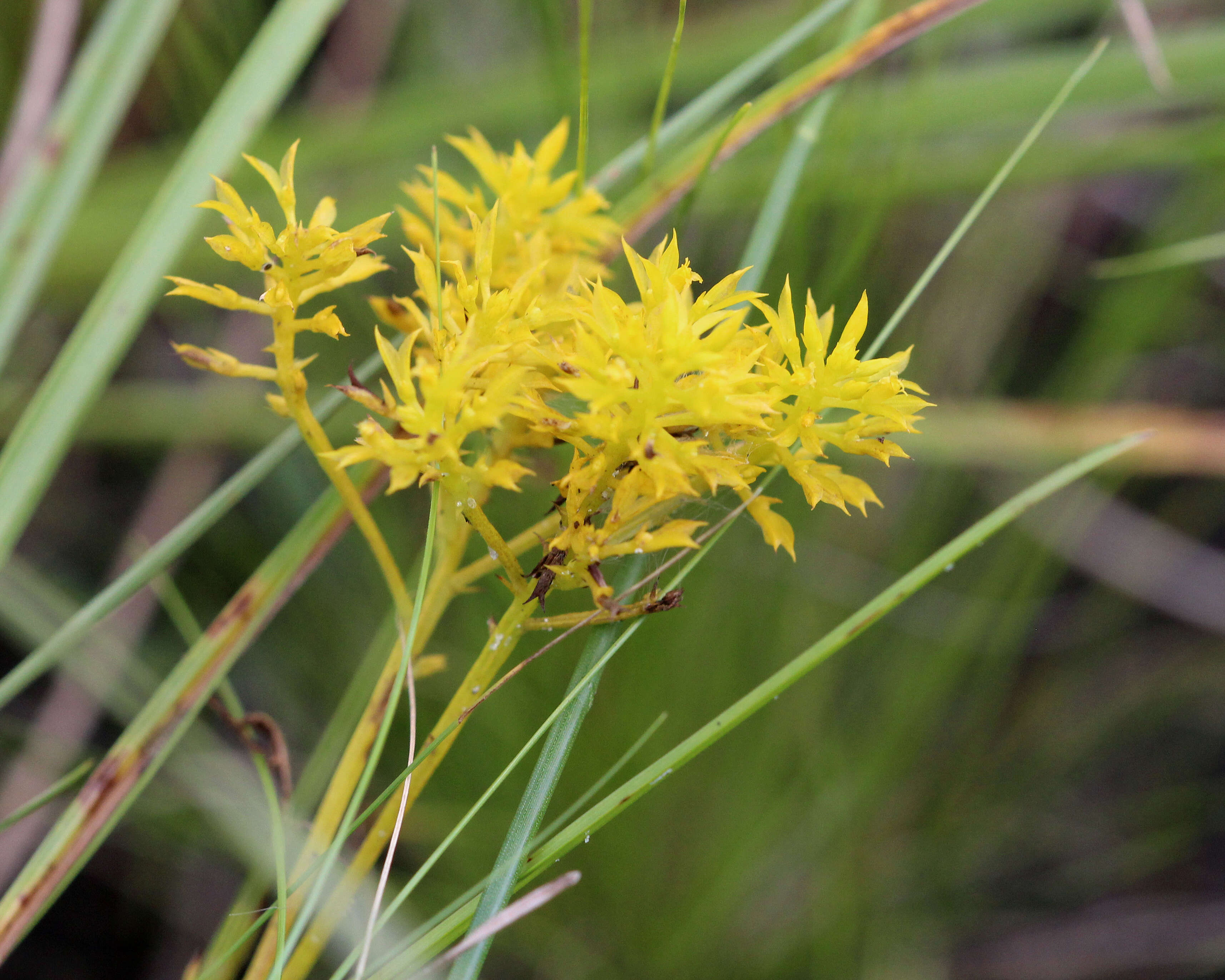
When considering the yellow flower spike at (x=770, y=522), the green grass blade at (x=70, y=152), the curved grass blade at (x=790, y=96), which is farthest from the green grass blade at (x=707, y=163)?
the green grass blade at (x=70, y=152)

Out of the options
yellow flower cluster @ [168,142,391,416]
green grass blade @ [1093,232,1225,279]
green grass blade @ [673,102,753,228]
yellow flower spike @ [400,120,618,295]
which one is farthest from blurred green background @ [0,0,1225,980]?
yellow flower cluster @ [168,142,391,416]

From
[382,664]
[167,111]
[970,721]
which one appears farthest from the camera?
[167,111]

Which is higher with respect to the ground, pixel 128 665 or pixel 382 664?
pixel 382 664

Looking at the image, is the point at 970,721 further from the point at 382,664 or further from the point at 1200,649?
the point at 382,664

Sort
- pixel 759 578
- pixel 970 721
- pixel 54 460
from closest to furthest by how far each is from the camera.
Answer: pixel 54 460 → pixel 759 578 → pixel 970 721

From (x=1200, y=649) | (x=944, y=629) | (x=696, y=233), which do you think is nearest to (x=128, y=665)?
(x=696, y=233)

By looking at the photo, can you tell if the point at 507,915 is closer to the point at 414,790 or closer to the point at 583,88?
the point at 414,790

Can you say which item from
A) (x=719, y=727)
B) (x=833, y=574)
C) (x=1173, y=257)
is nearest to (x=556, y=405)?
(x=719, y=727)

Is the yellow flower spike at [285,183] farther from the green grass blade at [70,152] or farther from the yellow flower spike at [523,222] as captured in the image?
the green grass blade at [70,152]
